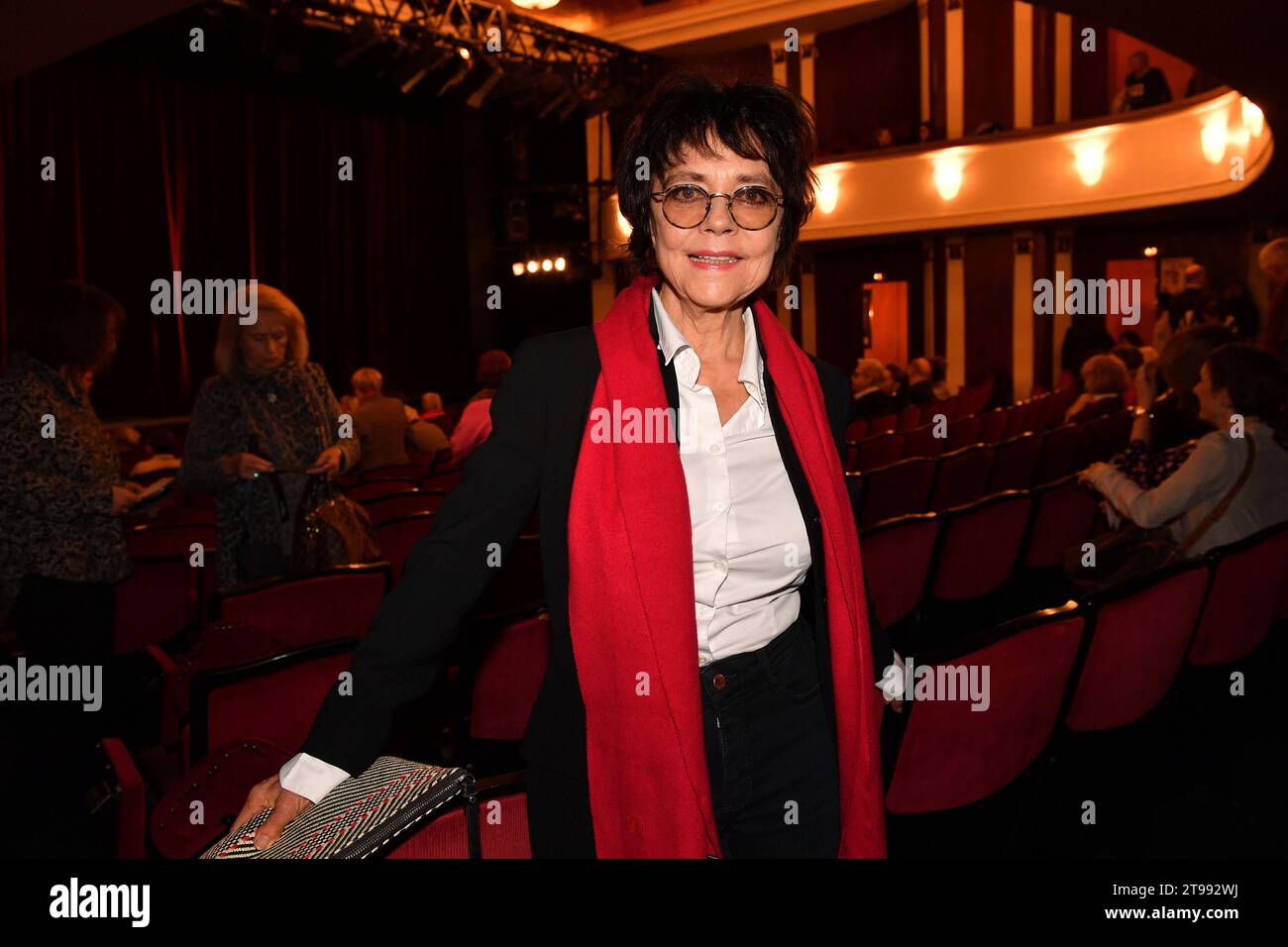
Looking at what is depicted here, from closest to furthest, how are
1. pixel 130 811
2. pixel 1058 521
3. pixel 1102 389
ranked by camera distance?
pixel 130 811 → pixel 1058 521 → pixel 1102 389

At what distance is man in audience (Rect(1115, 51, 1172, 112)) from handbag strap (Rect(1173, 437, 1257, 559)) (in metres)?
9.79

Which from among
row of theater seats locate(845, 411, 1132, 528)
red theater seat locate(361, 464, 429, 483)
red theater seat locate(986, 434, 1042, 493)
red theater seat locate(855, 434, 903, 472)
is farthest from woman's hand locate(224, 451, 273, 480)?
red theater seat locate(986, 434, 1042, 493)

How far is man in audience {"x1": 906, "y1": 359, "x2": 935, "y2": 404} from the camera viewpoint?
972 centimetres

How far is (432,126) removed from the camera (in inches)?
605

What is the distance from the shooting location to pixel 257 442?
3.12m

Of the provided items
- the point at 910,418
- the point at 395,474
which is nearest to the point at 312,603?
the point at 395,474

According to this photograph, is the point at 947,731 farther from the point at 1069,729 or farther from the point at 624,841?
the point at 624,841

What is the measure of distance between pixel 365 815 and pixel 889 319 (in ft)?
49.0

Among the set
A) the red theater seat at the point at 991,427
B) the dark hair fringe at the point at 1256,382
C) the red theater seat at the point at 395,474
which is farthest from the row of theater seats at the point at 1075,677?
the red theater seat at the point at 991,427

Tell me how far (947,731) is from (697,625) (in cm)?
82

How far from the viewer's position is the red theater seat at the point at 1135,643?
211cm

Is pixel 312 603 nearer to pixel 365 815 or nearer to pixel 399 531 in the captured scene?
pixel 399 531

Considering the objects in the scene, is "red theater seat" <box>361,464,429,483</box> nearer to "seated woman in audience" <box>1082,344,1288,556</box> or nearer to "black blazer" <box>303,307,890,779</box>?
"seated woman in audience" <box>1082,344,1288,556</box>

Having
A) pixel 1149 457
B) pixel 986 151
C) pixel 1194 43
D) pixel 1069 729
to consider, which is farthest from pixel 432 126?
pixel 1069 729
